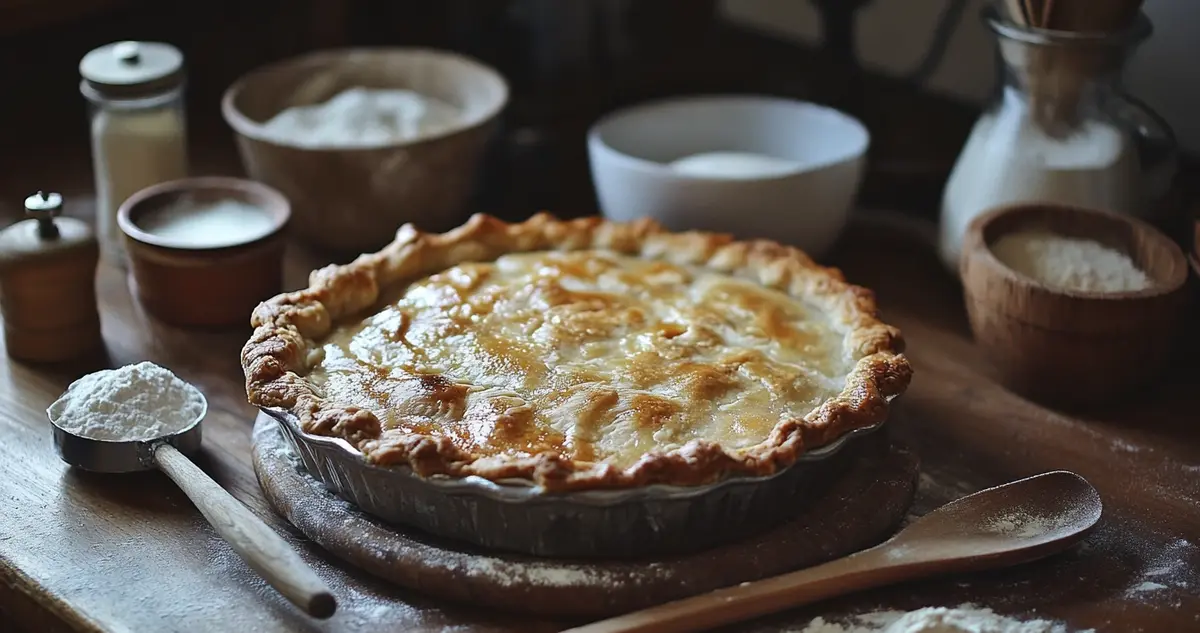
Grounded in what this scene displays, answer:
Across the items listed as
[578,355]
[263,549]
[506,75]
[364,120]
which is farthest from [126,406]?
[506,75]

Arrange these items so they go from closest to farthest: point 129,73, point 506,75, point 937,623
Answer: point 937,623 < point 129,73 < point 506,75

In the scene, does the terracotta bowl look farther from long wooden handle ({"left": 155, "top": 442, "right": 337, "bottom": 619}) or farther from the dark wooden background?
long wooden handle ({"left": 155, "top": 442, "right": 337, "bottom": 619})

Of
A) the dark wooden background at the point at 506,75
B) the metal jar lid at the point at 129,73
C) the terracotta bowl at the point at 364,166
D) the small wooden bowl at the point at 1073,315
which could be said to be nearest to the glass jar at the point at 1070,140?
the small wooden bowl at the point at 1073,315

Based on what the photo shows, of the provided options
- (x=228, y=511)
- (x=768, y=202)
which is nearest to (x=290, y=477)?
(x=228, y=511)

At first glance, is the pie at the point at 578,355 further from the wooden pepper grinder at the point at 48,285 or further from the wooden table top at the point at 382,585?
the wooden pepper grinder at the point at 48,285

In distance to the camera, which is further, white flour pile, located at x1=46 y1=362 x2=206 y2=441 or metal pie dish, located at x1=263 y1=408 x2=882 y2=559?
white flour pile, located at x1=46 y1=362 x2=206 y2=441

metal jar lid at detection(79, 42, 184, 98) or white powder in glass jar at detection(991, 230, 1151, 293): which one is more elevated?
metal jar lid at detection(79, 42, 184, 98)

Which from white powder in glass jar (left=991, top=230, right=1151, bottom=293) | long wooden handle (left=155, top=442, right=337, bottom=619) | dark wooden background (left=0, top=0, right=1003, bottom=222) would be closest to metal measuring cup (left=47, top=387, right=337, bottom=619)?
long wooden handle (left=155, top=442, right=337, bottom=619)

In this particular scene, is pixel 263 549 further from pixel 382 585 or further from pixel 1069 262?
pixel 1069 262
